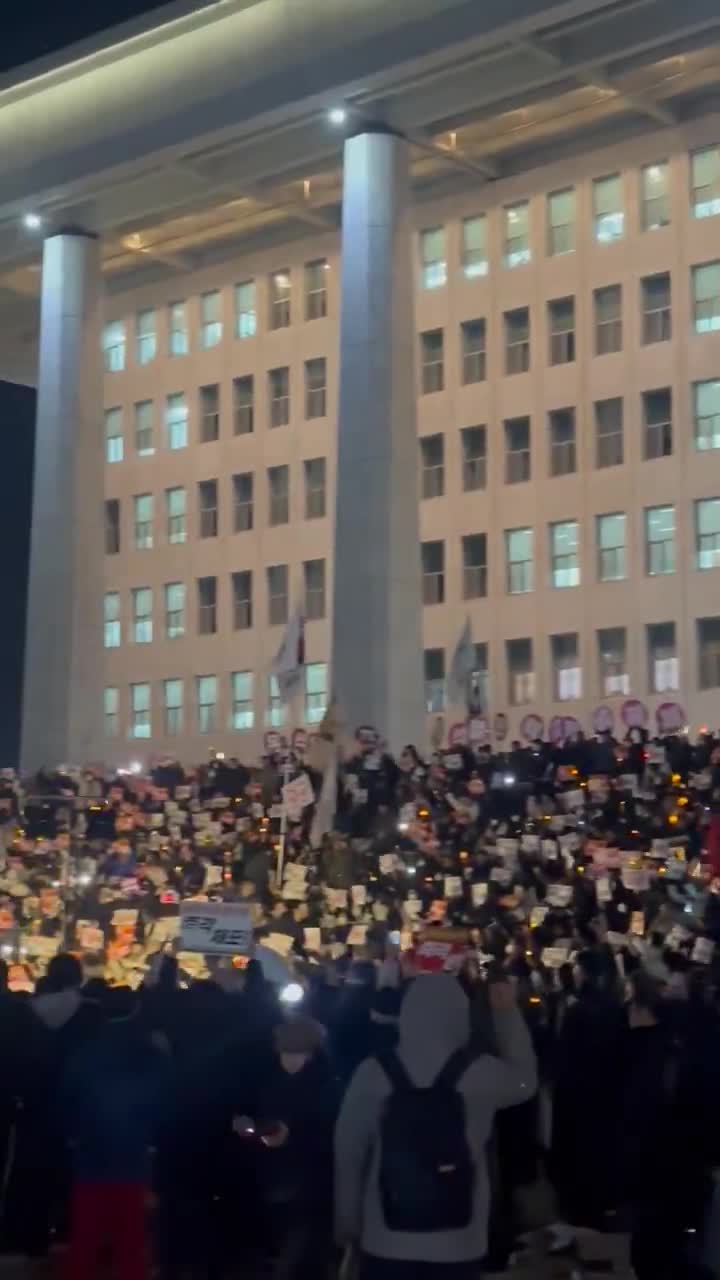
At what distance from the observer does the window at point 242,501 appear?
45.7 meters

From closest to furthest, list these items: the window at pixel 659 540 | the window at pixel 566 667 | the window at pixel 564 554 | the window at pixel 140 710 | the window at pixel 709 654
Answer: the window at pixel 709 654 < the window at pixel 659 540 < the window at pixel 566 667 < the window at pixel 564 554 < the window at pixel 140 710

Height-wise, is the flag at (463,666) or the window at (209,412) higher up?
the window at (209,412)

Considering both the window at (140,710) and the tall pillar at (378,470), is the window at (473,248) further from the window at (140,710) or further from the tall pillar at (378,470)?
the window at (140,710)

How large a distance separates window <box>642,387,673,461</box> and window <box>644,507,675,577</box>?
0.95 metres

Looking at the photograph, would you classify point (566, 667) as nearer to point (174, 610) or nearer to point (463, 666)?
point (463, 666)

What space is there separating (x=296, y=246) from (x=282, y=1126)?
35205 millimetres

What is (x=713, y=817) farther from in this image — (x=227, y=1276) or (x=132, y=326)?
(x=132, y=326)

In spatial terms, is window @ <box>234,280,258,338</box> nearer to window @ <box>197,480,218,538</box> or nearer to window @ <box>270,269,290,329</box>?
window @ <box>270,269,290,329</box>

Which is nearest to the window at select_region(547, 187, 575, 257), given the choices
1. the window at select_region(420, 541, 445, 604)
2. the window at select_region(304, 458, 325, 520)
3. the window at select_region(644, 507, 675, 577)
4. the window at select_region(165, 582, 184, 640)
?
the window at select_region(644, 507, 675, 577)

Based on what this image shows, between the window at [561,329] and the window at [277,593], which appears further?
the window at [277,593]

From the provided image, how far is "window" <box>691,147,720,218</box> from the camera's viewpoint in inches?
1449

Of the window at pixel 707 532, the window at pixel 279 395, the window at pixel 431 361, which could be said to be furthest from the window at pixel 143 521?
the window at pixel 707 532

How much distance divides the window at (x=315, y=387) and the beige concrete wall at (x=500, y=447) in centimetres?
17

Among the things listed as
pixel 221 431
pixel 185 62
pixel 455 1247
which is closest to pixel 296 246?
pixel 221 431
